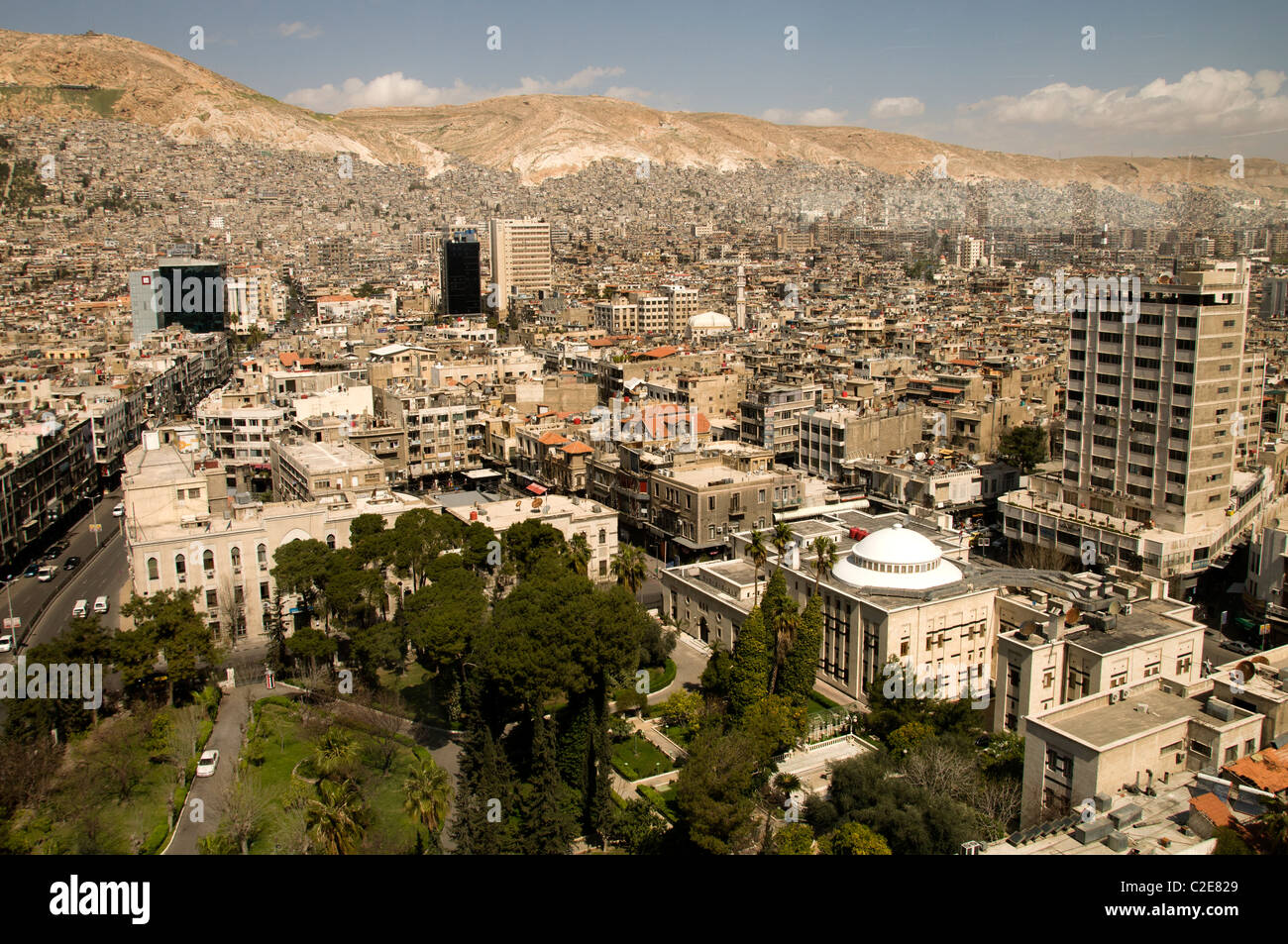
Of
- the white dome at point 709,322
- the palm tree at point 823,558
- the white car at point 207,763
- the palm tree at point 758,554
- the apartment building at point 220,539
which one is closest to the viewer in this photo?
the white car at point 207,763

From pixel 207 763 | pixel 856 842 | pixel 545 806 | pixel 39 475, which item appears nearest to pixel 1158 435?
pixel 856 842

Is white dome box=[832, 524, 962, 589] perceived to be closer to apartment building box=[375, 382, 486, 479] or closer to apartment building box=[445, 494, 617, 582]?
apartment building box=[445, 494, 617, 582]

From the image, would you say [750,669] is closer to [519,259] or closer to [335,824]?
[335,824]

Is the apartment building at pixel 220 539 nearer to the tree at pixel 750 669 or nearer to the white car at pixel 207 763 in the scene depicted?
the white car at pixel 207 763

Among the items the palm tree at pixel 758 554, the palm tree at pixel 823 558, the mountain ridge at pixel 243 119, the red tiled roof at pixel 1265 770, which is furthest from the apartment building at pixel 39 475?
the mountain ridge at pixel 243 119

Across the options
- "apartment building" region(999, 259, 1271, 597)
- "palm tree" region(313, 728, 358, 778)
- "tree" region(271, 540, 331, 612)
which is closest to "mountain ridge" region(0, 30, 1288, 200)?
"apartment building" region(999, 259, 1271, 597)
